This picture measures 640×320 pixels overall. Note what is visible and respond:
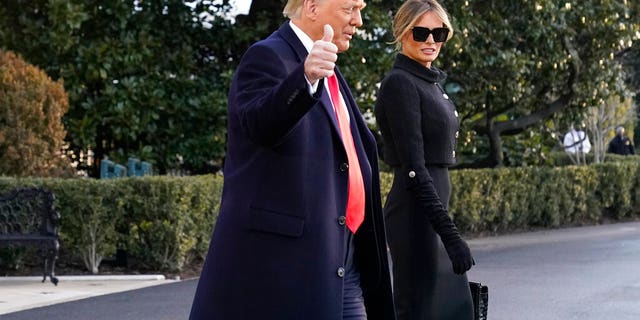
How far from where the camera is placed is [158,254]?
12688 mm

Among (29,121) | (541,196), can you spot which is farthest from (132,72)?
(541,196)

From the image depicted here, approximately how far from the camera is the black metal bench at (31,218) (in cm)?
1186

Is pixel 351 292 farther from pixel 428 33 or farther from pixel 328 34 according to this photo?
pixel 428 33

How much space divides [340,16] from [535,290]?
767 cm

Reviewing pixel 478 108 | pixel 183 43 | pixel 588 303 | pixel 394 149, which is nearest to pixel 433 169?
pixel 394 149

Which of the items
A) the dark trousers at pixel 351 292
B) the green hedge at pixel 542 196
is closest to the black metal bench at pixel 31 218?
the green hedge at pixel 542 196

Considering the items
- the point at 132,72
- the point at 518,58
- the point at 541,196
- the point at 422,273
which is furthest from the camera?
the point at 541,196

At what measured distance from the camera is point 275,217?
12.1ft

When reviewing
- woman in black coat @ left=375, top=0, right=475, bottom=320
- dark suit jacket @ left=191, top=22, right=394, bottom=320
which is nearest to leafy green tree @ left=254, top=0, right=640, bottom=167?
woman in black coat @ left=375, top=0, right=475, bottom=320

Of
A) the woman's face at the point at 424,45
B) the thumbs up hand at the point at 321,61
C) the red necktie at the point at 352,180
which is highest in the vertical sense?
the woman's face at the point at 424,45

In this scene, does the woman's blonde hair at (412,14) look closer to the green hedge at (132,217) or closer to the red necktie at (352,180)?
the red necktie at (352,180)

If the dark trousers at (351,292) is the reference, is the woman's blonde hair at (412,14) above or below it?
above

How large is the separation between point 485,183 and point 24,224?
7.80 metres

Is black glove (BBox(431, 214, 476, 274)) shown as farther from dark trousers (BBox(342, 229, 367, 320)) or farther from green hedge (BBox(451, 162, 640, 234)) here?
green hedge (BBox(451, 162, 640, 234))
